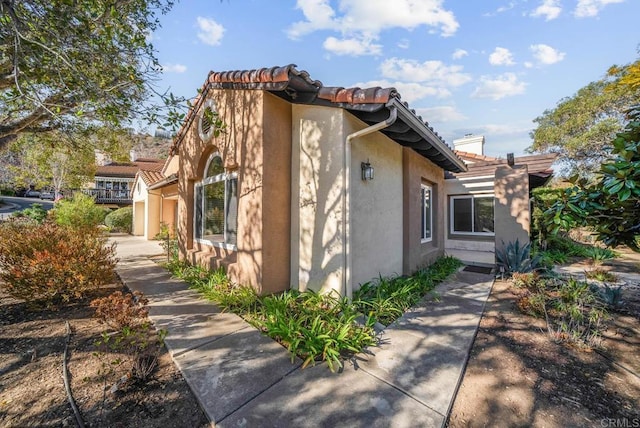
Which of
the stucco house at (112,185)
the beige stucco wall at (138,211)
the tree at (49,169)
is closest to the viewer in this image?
the tree at (49,169)

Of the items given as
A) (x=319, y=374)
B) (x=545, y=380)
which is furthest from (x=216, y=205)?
(x=545, y=380)

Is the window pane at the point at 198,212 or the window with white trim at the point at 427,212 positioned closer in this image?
the window pane at the point at 198,212

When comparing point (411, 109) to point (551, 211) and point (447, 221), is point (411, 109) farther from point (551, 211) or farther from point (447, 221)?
point (447, 221)

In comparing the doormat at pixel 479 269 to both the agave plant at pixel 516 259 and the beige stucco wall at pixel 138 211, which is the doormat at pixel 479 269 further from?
the beige stucco wall at pixel 138 211

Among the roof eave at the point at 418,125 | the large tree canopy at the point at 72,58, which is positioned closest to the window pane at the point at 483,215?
the roof eave at the point at 418,125

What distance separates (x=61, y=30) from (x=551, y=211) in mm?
10343

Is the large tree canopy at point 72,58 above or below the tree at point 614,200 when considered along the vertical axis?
above

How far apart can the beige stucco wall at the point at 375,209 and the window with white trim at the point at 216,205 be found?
11.4 feet

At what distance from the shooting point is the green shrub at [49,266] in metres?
5.33

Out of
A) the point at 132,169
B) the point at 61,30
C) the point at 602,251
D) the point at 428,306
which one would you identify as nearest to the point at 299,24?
the point at 61,30

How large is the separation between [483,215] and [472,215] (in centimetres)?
53

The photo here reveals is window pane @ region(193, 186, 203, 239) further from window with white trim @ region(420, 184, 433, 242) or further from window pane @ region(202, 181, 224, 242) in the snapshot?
window with white trim @ region(420, 184, 433, 242)

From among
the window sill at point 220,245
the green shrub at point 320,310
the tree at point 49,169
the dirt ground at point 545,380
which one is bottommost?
the dirt ground at point 545,380

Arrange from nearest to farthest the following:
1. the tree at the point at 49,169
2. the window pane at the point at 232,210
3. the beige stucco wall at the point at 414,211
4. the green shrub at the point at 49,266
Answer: the green shrub at the point at 49,266
the window pane at the point at 232,210
the beige stucco wall at the point at 414,211
the tree at the point at 49,169
